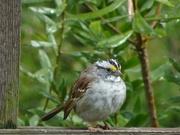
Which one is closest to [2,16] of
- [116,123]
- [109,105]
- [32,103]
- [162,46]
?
[109,105]

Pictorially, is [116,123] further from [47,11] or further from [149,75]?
[47,11]

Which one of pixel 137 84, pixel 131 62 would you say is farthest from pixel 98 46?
pixel 137 84

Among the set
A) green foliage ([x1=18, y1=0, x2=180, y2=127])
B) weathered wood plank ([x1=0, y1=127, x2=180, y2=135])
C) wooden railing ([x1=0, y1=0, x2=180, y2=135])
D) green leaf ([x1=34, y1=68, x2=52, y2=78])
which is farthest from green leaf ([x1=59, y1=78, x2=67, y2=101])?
wooden railing ([x1=0, y1=0, x2=180, y2=135])

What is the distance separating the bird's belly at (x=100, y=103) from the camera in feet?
15.6

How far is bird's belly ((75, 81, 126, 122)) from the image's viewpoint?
15.6 ft

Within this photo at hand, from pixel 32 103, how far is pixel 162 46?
1875 millimetres

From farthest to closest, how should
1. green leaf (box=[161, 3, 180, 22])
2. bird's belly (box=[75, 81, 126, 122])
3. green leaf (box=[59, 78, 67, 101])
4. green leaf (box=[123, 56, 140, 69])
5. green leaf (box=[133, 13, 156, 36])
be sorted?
green leaf (box=[123, 56, 140, 69]), green leaf (box=[59, 78, 67, 101]), bird's belly (box=[75, 81, 126, 122]), green leaf (box=[133, 13, 156, 36]), green leaf (box=[161, 3, 180, 22])

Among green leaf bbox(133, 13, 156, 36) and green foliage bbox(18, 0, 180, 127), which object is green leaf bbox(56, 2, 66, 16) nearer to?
green foliage bbox(18, 0, 180, 127)

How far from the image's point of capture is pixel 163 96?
693cm

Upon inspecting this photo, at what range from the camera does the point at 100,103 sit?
480 cm

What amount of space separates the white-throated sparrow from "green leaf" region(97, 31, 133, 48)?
32 centimetres

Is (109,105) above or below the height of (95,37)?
below

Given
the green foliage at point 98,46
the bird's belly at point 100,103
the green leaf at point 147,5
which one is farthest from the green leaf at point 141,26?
the bird's belly at point 100,103

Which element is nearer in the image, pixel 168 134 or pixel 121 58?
pixel 168 134
